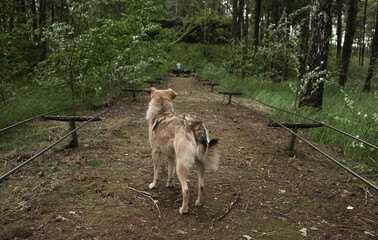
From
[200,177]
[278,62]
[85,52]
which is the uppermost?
[85,52]

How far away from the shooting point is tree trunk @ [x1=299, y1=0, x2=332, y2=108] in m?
7.14

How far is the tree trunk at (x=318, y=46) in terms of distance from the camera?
714cm

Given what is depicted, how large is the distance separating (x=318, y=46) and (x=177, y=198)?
6.21 metres

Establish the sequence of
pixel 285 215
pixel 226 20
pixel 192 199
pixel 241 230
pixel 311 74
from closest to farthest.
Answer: pixel 241 230
pixel 285 215
pixel 192 199
pixel 311 74
pixel 226 20

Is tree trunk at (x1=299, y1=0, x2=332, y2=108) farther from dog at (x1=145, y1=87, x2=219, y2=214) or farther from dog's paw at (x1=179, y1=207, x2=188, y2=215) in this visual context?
dog's paw at (x1=179, y1=207, x2=188, y2=215)

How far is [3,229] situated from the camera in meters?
2.70

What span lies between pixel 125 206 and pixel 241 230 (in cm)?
151

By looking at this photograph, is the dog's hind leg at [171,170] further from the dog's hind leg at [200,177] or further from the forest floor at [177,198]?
the dog's hind leg at [200,177]

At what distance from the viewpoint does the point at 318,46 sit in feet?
24.0

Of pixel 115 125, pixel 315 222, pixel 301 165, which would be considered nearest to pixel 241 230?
pixel 315 222

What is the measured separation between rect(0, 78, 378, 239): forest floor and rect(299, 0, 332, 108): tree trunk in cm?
234

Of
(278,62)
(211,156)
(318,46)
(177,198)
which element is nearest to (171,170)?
(177,198)

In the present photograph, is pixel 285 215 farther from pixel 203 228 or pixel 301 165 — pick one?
pixel 301 165

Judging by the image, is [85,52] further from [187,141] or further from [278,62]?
[278,62]
